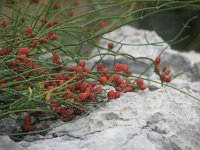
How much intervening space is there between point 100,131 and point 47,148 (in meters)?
0.19

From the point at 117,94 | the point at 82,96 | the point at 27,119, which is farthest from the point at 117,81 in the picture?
the point at 27,119

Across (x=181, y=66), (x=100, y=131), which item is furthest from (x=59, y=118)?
(x=181, y=66)

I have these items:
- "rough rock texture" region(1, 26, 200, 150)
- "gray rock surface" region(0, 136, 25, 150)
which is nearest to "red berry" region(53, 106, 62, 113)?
"rough rock texture" region(1, 26, 200, 150)

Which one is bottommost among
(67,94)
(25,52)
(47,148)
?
(47,148)

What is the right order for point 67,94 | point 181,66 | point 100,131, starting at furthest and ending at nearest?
point 181,66, point 67,94, point 100,131

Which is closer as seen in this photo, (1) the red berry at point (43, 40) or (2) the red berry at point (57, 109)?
(2) the red berry at point (57, 109)

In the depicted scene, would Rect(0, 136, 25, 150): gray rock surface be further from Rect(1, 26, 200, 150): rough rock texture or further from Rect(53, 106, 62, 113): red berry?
Rect(53, 106, 62, 113): red berry

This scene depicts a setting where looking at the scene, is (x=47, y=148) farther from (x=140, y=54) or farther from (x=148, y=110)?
(x=140, y=54)

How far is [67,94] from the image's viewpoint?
1.84m

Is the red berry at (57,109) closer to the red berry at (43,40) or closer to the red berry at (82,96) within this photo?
the red berry at (82,96)

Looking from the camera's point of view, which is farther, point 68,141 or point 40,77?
point 40,77

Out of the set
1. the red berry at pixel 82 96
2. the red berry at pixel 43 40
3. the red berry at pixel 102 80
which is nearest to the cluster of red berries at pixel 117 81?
the red berry at pixel 102 80

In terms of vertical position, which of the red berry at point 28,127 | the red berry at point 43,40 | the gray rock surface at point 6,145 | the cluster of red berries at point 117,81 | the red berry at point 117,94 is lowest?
the red berry at point 28,127

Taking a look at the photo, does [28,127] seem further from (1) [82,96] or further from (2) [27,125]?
(1) [82,96]
